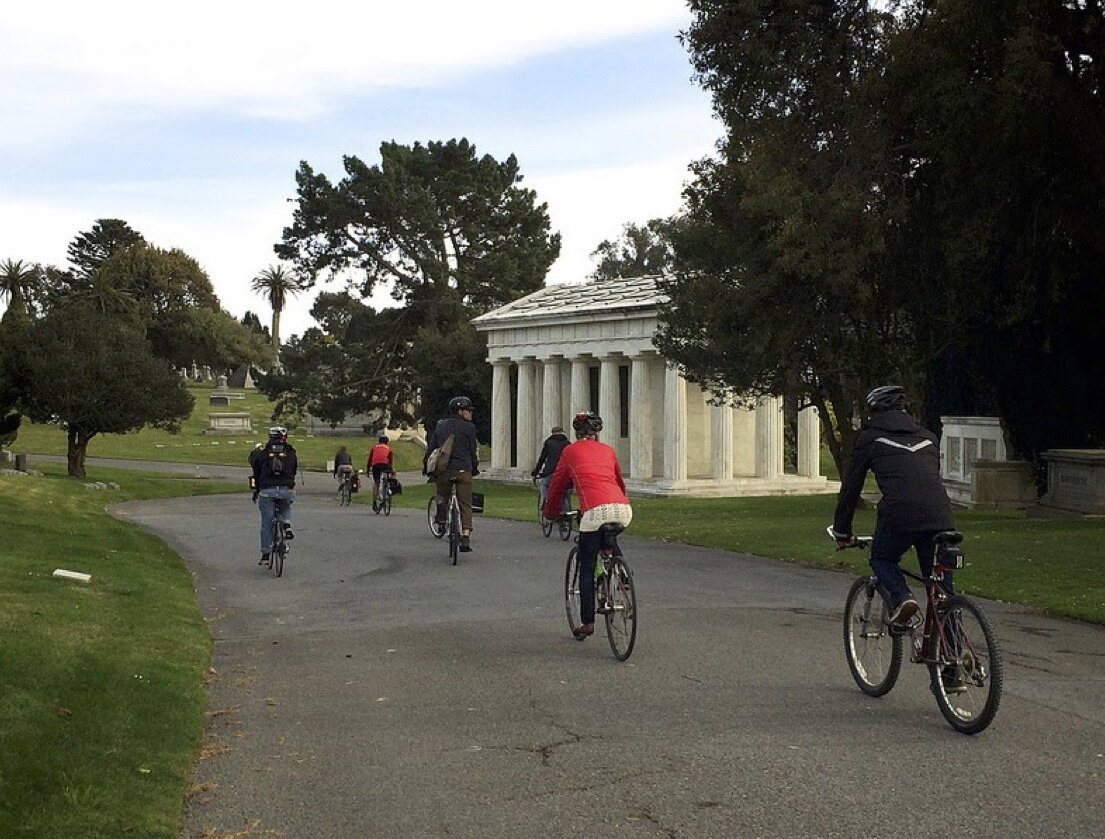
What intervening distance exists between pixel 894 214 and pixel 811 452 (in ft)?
120

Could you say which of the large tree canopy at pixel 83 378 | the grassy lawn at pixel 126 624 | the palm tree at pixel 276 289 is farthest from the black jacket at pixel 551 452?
the palm tree at pixel 276 289

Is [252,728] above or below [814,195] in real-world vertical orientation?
below

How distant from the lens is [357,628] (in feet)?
44.2

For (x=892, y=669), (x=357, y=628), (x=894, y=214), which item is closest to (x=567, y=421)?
(x=894, y=214)

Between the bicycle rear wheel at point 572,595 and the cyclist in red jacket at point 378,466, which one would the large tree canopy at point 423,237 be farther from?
the bicycle rear wheel at point 572,595

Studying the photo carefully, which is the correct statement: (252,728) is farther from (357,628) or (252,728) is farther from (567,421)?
(567,421)

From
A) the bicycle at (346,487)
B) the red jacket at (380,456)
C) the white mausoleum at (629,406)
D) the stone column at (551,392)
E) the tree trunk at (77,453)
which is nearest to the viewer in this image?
the red jacket at (380,456)

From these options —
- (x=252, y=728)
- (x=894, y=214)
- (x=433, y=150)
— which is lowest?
(x=252, y=728)

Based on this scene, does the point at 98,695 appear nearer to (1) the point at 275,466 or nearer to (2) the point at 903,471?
(2) the point at 903,471

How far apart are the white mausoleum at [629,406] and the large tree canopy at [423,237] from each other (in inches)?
474

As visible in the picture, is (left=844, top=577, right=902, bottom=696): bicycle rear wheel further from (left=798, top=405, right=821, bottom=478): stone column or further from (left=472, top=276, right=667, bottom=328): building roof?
(left=798, top=405, right=821, bottom=478): stone column

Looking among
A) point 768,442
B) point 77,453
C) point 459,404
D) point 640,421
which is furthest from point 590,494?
point 768,442

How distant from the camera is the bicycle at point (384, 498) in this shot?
3459 cm

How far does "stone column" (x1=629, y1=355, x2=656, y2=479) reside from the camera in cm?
5881
